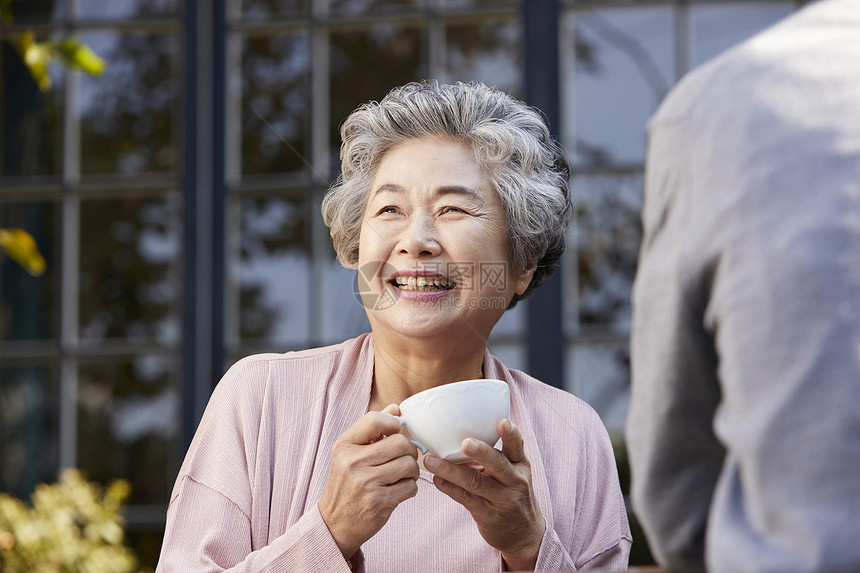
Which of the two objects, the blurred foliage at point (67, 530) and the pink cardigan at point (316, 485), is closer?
the pink cardigan at point (316, 485)

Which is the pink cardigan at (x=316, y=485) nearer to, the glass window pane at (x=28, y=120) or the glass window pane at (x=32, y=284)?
the glass window pane at (x=32, y=284)

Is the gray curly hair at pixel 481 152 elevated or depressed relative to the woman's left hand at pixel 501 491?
elevated

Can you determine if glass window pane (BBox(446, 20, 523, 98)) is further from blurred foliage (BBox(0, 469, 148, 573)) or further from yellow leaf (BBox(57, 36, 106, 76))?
blurred foliage (BBox(0, 469, 148, 573))

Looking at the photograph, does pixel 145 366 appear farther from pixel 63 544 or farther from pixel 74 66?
pixel 74 66

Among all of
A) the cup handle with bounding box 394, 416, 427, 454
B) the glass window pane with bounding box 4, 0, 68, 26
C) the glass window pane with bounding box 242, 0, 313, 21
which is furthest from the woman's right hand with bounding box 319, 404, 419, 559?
the glass window pane with bounding box 4, 0, 68, 26

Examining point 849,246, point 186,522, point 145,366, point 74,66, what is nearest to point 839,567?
point 849,246

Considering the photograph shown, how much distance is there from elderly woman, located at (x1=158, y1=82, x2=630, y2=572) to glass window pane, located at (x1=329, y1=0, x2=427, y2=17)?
157 centimetres

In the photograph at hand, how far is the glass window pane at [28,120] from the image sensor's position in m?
3.00

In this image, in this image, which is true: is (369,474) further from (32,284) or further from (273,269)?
(32,284)

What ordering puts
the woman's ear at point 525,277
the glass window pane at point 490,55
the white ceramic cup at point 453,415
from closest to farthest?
1. the white ceramic cup at point 453,415
2. the woman's ear at point 525,277
3. the glass window pane at point 490,55

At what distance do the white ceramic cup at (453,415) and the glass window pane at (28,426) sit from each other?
2.27m

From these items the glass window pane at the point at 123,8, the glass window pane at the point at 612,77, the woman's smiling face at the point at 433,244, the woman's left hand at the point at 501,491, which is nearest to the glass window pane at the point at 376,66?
the glass window pane at the point at 612,77

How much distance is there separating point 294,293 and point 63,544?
100 centimetres

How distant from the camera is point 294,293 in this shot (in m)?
2.93
